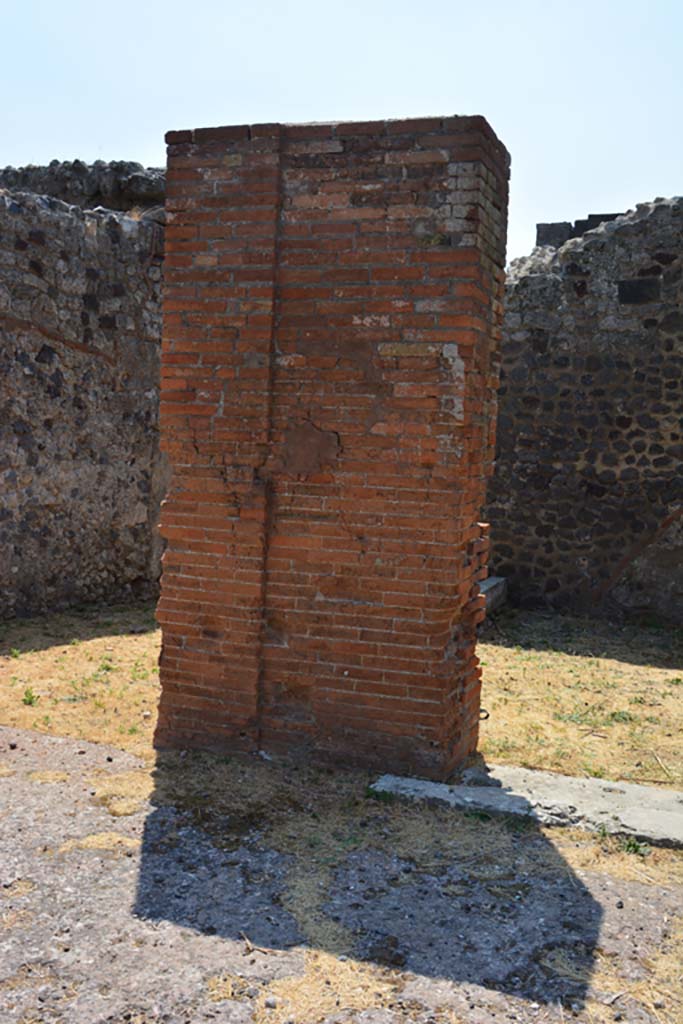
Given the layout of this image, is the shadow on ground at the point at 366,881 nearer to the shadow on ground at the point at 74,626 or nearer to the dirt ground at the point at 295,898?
the dirt ground at the point at 295,898

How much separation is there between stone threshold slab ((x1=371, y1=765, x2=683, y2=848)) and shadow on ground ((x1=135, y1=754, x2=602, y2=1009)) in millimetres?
86

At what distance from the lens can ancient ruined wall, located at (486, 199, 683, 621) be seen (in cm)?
952

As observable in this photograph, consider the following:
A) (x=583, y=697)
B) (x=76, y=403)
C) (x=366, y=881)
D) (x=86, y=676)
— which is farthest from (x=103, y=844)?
(x=76, y=403)

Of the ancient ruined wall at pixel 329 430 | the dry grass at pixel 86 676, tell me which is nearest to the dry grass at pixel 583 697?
the ancient ruined wall at pixel 329 430

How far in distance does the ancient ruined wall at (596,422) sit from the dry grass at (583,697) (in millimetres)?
554

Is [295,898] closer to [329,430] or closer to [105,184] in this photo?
[329,430]

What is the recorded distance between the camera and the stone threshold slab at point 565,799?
13.2ft

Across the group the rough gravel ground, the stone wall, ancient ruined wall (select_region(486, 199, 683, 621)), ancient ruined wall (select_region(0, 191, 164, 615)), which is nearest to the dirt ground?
the rough gravel ground

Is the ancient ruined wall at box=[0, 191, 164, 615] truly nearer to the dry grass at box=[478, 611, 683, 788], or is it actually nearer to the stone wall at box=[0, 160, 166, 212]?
the stone wall at box=[0, 160, 166, 212]

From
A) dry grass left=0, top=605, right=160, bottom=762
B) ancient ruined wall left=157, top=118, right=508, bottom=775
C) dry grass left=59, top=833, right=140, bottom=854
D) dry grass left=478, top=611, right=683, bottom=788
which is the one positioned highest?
ancient ruined wall left=157, top=118, right=508, bottom=775

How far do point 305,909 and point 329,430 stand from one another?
2.22 metres

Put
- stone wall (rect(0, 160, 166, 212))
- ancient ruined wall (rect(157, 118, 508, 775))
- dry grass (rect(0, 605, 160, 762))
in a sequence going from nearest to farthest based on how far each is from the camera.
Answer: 1. ancient ruined wall (rect(157, 118, 508, 775))
2. dry grass (rect(0, 605, 160, 762))
3. stone wall (rect(0, 160, 166, 212))

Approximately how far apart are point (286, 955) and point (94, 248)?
23.6 feet

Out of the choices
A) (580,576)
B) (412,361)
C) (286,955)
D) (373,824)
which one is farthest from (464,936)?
(580,576)
